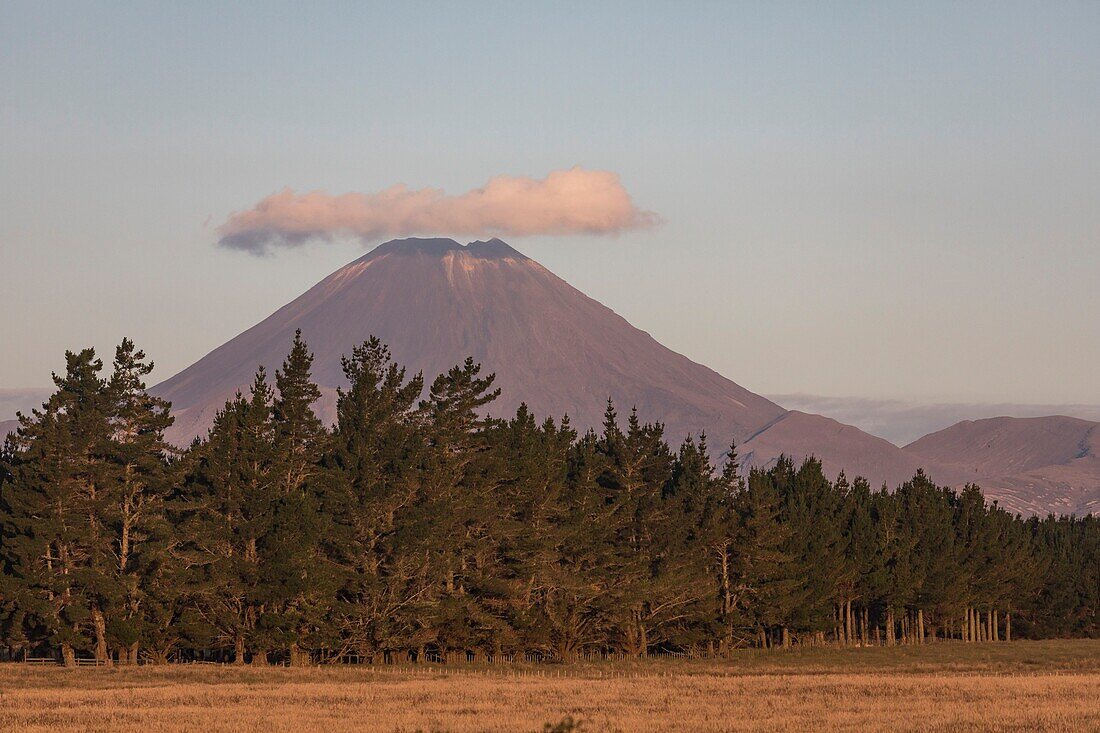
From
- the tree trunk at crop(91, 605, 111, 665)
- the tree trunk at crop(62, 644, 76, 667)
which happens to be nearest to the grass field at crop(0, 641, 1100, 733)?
the tree trunk at crop(62, 644, 76, 667)

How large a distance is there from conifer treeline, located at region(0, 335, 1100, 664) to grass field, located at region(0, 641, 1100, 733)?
591 cm

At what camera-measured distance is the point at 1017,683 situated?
6269 cm

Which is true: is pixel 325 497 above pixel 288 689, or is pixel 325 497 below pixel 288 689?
above

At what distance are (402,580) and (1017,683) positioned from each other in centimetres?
3297

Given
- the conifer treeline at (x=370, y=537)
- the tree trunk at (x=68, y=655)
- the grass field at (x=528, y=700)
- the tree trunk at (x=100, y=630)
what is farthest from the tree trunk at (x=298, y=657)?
the tree trunk at (x=68, y=655)

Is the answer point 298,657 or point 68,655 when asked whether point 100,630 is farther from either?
point 298,657

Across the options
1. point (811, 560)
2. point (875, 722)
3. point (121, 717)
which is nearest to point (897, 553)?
point (811, 560)

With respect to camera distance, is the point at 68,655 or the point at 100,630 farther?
the point at 100,630

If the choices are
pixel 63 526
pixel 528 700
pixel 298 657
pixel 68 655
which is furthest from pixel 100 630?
pixel 528 700

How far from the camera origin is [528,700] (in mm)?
52594

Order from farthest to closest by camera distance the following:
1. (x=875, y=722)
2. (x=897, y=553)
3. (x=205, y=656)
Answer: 1. (x=897, y=553)
2. (x=205, y=656)
3. (x=875, y=722)

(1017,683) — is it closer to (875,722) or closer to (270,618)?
(875,722)

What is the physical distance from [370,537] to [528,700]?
2964 cm

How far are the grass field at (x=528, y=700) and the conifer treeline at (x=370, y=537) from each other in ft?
19.4
